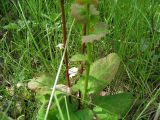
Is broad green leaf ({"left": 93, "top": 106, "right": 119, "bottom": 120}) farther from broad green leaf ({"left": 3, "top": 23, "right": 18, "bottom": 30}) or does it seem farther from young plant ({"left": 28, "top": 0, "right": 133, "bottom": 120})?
broad green leaf ({"left": 3, "top": 23, "right": 18, "bottom": 30})

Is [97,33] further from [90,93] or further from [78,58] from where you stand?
[90,93]

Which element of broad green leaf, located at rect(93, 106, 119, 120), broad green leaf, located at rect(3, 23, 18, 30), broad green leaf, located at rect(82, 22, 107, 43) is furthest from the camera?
broad green leaf, located at rect(3, 23, 18, 30)

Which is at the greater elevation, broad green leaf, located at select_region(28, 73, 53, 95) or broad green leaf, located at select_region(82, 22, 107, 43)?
broad green leaf, located at select_region(82, 22, 107, 43)

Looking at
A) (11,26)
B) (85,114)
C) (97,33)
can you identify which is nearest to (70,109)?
(85,114)

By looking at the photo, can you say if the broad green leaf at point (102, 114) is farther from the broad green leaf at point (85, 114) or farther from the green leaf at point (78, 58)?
the green leaf at point (78, 58)

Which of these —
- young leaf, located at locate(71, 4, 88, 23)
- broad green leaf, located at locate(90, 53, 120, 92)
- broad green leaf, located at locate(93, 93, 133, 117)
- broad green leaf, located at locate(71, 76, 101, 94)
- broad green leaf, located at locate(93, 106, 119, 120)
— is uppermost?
young leaf, located at locate(71, 4, 88, 23)

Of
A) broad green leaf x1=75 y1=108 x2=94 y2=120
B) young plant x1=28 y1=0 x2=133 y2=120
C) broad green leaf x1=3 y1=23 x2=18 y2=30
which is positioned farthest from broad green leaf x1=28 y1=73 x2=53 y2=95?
broad green leaf x1=3 y1=23 x2=18 y2=30

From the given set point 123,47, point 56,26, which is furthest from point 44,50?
point 123,47
